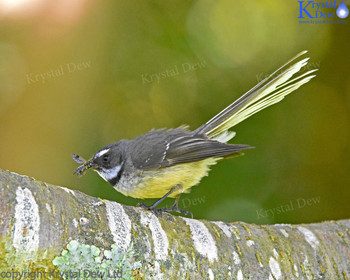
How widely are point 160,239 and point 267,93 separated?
150 centimetres

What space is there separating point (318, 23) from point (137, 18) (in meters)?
1.57

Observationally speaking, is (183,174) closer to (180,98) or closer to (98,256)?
(180,98)

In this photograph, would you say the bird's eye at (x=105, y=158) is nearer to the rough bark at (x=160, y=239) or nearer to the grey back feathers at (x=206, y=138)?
the grey back feathers at (x=206, y=138)

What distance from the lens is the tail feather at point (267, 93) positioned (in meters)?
3.10

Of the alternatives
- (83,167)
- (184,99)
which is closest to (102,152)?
(83,167)

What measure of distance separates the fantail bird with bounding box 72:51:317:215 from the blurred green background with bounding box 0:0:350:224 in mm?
413

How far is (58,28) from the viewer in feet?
11.7

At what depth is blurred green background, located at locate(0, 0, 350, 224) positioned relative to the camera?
3.81 meters

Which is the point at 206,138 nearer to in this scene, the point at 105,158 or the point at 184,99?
the point at 184,99

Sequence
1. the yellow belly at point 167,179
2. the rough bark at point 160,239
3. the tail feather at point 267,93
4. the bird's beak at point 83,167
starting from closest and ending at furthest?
the rough bark at point 160,239
the tail feather at point 267,93
the yellow belly at point 167,179
the bird's beak at point 83,167

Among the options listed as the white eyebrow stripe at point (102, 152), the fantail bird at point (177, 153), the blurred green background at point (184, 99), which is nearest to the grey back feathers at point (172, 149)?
the fantail bird at point (177, 153)

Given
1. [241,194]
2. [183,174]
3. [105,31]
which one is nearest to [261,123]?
[241,194]

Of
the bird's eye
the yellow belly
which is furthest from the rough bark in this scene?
the bird's eye

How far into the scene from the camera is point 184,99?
13.2ft
